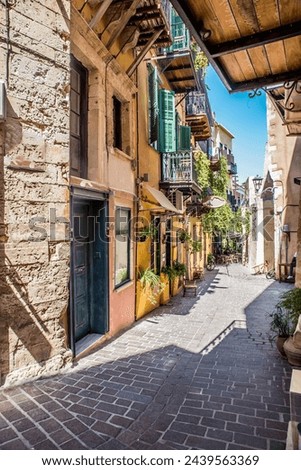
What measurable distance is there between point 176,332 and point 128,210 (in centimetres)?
314

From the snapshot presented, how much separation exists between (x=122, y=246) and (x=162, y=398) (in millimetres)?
3944

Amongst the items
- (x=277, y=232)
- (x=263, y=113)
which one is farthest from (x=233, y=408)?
(x=263, y=113)

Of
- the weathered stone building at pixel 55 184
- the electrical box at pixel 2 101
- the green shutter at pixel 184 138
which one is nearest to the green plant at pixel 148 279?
the weathered stone building at pixel 55 184

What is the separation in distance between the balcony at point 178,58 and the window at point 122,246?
5.63 m

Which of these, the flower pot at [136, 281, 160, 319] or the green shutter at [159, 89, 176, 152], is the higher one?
the green shutter at [159, 89, 176, 152]

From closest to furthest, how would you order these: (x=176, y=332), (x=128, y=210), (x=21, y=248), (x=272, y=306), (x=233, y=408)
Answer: (x=233, y=408), (x=21, y=248), (x=176, y=332), (x=128, y=210), (x=272, y=306)

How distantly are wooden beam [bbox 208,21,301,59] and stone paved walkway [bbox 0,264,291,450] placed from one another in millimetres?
4207

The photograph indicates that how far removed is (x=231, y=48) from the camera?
3396 millimetres

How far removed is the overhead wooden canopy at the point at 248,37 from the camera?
2859mm

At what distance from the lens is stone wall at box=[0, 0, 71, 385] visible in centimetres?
407

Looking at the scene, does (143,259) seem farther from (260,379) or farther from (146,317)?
(260,379)

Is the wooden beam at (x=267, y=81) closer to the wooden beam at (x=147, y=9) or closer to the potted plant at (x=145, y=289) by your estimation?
the wooden beam at (x=147, y=9)

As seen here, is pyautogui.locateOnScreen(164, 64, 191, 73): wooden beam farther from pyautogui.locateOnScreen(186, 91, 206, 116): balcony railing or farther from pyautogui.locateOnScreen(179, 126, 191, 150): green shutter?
pyautogui.locateOnScreen(186, 91, 206, 116): balcony railing

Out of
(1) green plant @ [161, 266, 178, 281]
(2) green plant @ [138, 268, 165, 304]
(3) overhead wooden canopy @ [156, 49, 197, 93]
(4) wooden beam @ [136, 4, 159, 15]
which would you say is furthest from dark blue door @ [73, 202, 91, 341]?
(3) overhead wooden canopy @ [156, 49, 197, 93]
